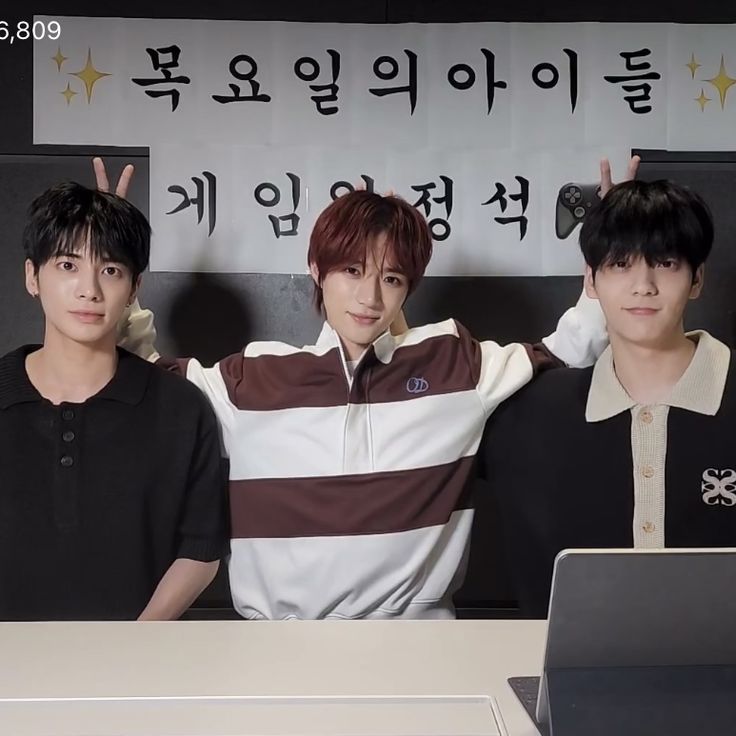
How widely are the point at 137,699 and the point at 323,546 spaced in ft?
2.24

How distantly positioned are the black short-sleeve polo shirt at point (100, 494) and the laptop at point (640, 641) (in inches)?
35.5

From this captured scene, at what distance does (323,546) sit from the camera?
5.14ft

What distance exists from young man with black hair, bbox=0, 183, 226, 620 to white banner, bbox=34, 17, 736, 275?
350 mm

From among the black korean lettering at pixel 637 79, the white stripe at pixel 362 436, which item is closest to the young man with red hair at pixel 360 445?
the white stripe at pixel 362 436

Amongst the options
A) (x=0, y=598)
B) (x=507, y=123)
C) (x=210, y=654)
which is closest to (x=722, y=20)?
(x=507, y=123)

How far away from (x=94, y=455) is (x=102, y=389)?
0.38 ft

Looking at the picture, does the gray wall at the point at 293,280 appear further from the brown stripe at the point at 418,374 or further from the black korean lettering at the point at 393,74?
the brown stripe at the point at 418,374

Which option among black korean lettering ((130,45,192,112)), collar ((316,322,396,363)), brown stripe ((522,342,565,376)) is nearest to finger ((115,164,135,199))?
black korean lettering ((130,45,192,112))

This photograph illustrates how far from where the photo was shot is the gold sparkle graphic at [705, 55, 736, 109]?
192cm

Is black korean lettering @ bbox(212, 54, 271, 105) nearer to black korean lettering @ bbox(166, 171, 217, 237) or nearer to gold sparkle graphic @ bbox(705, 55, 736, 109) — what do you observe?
black korean lettering @ bbox(166, 171, 217, 237)

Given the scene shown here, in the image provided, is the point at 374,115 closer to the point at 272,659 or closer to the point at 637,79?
the point at 637,79

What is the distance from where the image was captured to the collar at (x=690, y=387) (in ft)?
5.08

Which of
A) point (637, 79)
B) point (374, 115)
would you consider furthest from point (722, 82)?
point (374, 115)

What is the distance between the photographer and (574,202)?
76.0 inches
